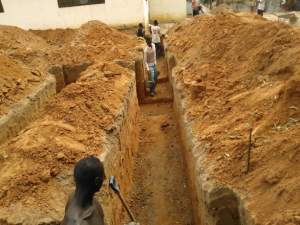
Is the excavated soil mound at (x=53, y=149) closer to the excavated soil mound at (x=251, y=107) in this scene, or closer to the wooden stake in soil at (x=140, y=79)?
the excavated soil mound at (x=251, y=107)

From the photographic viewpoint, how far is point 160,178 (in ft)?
28.6

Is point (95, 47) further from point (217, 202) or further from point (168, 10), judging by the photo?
point (217, 202)

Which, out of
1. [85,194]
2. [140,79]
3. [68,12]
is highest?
[85,194]

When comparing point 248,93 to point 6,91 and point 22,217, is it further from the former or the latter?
point 6,91

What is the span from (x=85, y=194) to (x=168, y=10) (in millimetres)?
17764

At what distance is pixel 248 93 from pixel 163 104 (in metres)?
6.26

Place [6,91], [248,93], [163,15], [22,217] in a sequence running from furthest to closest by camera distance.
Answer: [163,15] < [6,91] < [248,93] < [22,217]

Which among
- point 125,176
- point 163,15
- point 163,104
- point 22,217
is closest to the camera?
point 22,217

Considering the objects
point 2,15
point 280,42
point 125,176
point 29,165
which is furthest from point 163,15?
point 29,165

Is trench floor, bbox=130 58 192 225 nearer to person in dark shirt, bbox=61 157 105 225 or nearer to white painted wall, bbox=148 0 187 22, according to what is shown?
person in dark shirt, bbox=61 157 105 225

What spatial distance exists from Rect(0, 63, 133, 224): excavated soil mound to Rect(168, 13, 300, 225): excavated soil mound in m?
1.72

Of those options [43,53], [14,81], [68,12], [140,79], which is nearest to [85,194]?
[14,81]

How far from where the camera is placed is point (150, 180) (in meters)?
8.66

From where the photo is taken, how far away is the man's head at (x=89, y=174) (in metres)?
3.56
